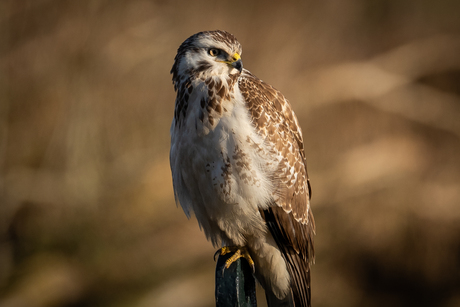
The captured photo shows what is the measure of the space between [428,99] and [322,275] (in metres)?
2.26

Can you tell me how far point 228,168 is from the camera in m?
1.89

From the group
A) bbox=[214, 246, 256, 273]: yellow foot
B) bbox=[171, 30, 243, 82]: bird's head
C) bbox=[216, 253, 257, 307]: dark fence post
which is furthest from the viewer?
bbox=[214, 246, 256, 273]: yellow foot

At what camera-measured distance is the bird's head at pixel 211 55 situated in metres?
1.86

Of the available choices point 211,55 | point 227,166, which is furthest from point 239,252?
point 211,55

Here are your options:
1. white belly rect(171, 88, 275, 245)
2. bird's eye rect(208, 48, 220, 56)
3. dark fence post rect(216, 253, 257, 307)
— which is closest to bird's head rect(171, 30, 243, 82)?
bird's eye rect(208, 48, 220, 56)

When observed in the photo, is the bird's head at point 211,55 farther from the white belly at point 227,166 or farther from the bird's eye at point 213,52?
the white belly at point 227,166

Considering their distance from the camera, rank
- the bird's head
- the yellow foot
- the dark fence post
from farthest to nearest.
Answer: the yellow foot
the bird's head
the dark fence post

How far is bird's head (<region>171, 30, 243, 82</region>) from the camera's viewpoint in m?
1.86

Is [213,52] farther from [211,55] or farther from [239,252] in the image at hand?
[239,252]

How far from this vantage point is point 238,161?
1.89 m

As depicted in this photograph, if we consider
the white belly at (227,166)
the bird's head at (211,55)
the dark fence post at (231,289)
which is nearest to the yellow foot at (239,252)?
the white belly at (227,166)

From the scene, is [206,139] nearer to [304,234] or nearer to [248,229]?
[248,229]

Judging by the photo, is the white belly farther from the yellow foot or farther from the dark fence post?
the dark fence post

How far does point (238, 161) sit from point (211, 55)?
0.49m
